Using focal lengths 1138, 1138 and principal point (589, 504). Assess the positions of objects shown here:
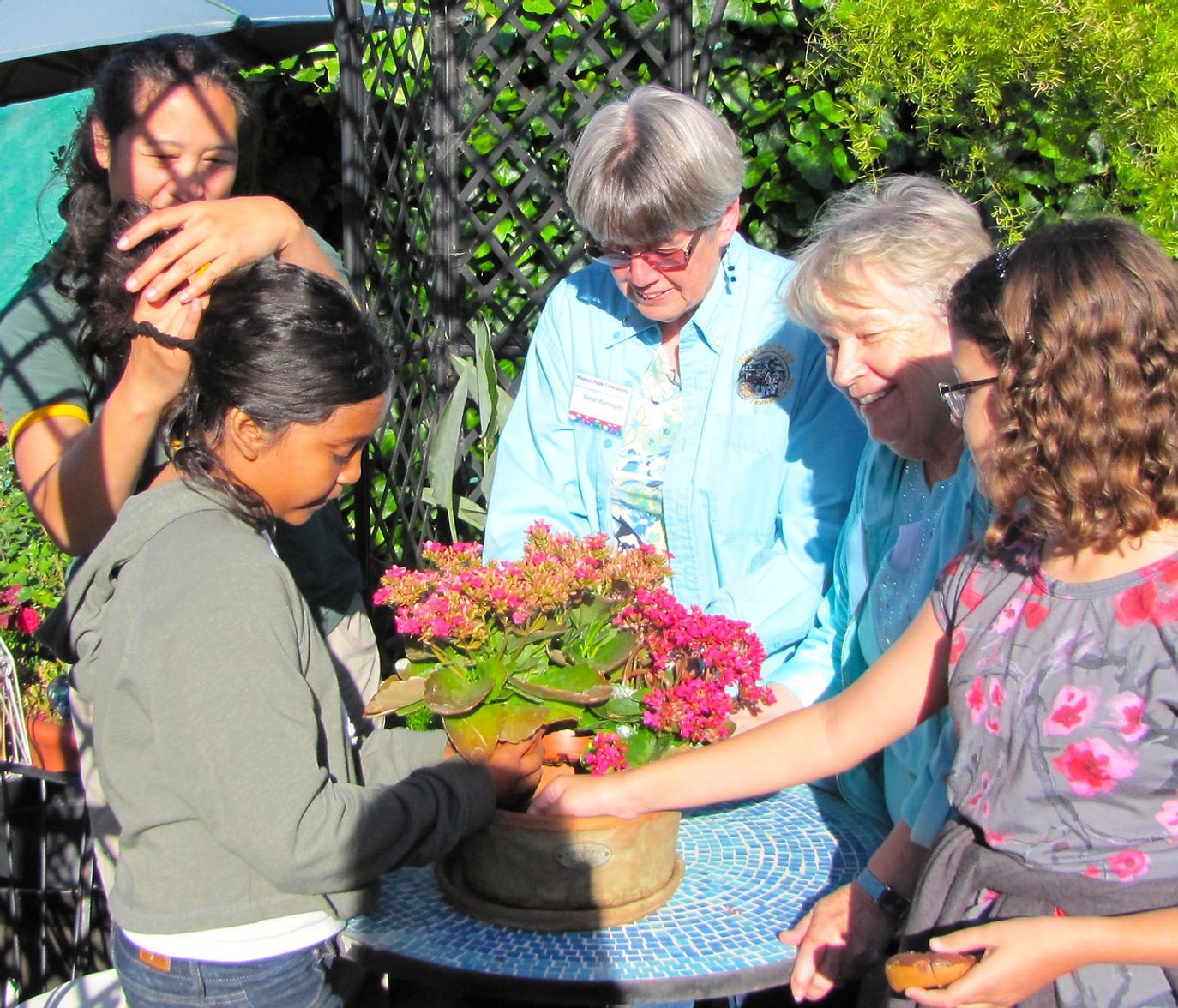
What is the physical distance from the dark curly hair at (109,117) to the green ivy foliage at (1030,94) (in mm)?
1363

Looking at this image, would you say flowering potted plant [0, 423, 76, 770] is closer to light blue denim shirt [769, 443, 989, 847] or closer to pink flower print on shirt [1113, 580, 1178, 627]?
light blue denim shirt [769, 443, 989, 847]

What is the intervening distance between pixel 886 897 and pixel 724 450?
1029mm

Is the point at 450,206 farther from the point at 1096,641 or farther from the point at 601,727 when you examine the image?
the point at 1096,641

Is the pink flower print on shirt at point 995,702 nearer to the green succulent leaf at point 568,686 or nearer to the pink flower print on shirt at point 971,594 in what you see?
the pink flower print on shirt at point 971,594

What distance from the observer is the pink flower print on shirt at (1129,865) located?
1.25 meters

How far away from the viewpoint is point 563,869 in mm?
1521

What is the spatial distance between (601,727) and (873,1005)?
22.9 inches

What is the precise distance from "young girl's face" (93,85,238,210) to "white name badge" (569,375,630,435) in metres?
0.86

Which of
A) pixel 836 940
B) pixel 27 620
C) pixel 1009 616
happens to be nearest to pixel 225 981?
pixel 836 940

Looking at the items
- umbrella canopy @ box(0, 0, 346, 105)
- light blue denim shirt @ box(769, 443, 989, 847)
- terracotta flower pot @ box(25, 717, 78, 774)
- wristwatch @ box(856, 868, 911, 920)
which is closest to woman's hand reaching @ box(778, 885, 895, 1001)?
wristwatch @ box(856, 868, 911, 920)

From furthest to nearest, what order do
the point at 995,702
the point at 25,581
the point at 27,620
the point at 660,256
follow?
1. the point at 25,581
2. the point at 27,620
3. the point at 660,256
4. the point at 995,702

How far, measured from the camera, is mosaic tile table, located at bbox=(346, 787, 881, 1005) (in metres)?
1.41

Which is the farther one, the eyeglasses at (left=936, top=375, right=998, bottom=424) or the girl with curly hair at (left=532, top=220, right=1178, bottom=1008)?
the eyeglasses at (left=936, top=375, right=998, bottom=424)

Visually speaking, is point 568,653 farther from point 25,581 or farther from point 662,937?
point 25,581
